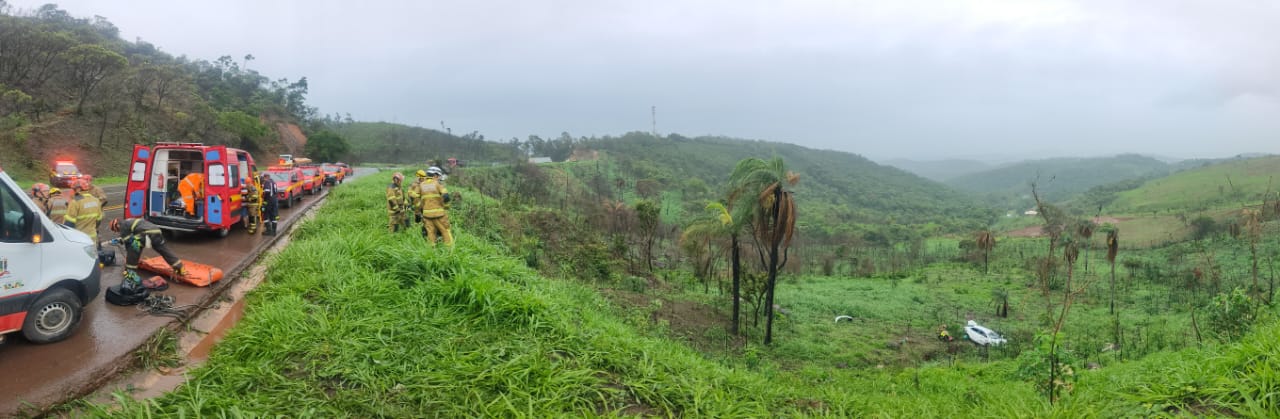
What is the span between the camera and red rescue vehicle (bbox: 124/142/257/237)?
9141 millimetres

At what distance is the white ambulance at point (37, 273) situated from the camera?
445 centimetres

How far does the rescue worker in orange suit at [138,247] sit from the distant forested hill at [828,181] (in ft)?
172

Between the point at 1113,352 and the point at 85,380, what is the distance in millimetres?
18786

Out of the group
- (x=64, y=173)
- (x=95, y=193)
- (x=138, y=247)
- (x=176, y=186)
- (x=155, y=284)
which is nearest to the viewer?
(x=138, y=247)

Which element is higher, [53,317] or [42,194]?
[42,194]

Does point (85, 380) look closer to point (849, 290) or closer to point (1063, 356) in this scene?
point (1063, 356)

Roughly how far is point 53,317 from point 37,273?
0.43 meters

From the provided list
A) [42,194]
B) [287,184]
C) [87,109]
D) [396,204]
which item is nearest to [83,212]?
[42,194]

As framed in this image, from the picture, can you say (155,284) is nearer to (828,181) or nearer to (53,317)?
(53,317)

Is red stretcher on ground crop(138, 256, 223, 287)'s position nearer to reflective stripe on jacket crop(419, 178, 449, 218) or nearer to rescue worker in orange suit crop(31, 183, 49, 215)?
rescue worker in orange suit crop(31, 183, 49, 215)

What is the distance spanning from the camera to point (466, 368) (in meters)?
4.47

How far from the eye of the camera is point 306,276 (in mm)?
6242

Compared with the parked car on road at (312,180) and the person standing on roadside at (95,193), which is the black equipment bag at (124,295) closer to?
the person standing on roadside at (95,193)

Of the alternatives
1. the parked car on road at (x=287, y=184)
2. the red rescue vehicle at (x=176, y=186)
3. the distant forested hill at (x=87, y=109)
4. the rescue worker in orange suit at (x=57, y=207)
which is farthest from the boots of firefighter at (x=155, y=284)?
the distant forested hill at (x=87, y=109)
